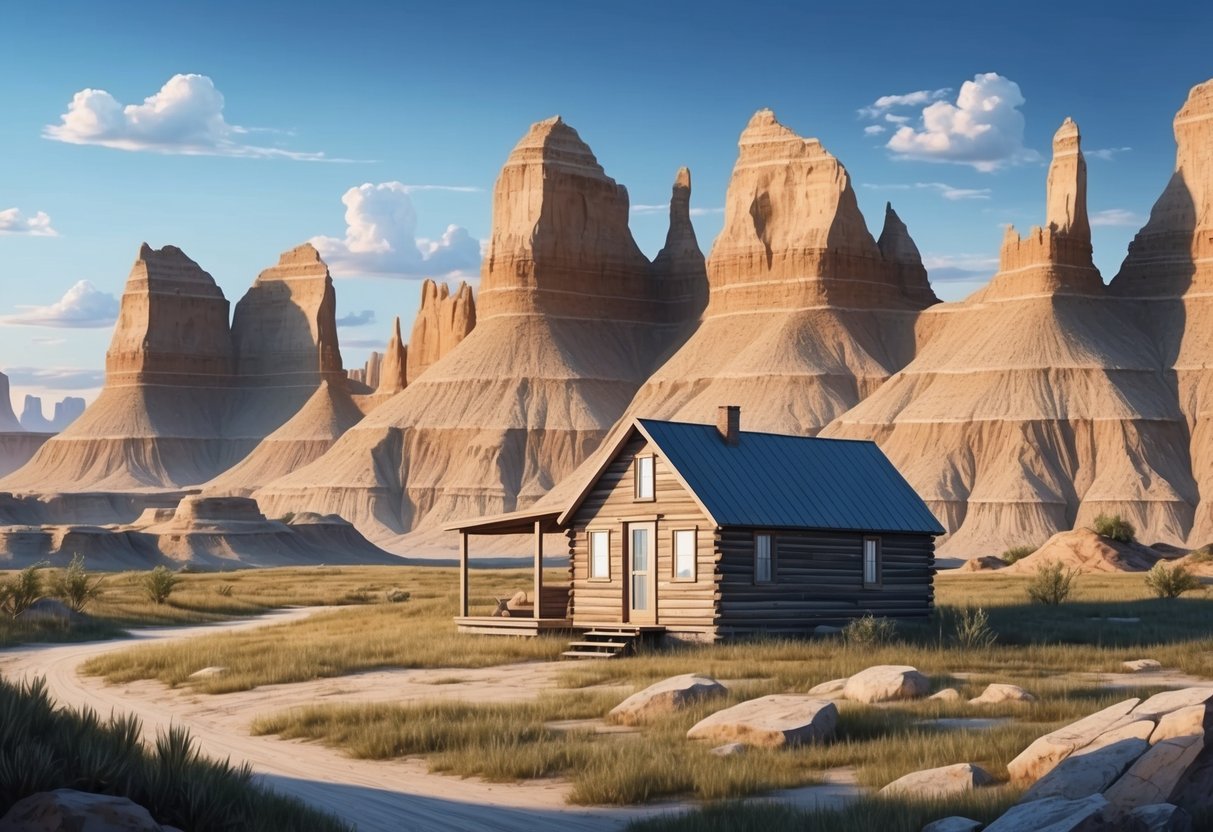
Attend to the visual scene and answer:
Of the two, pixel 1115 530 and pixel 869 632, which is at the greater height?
pixel 1115 530

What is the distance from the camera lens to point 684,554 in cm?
3228

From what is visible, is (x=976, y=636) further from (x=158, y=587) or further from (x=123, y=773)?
(x=158, y=587)

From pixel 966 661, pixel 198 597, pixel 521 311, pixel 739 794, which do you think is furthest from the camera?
pixel 521 311

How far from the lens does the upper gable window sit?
3288 centimetres

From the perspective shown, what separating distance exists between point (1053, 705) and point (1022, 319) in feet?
270

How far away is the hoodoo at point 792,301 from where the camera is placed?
10794 centimetres

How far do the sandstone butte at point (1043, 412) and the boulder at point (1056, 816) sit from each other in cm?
7705

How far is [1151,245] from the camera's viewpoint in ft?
341

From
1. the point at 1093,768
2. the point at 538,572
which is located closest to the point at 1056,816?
the point at 1093,768

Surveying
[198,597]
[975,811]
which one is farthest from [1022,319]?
[975,811]

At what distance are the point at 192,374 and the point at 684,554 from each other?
464 feet

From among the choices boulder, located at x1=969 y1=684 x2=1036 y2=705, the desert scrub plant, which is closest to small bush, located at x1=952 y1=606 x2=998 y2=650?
boulder, located at x1=969 y1=684 x2=1036 y2=705

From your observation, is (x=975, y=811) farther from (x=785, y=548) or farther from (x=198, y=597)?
(x=198, y=597)

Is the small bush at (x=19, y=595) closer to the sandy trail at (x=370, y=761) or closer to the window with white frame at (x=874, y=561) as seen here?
the sandy trail at (x=370, y=761)
